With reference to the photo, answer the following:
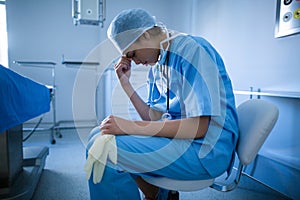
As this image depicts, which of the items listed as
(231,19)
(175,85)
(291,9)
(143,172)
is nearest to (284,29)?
(291,9)

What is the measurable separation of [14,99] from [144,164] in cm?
63

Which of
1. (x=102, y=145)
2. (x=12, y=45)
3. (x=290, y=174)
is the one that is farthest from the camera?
(x=12, y=45)

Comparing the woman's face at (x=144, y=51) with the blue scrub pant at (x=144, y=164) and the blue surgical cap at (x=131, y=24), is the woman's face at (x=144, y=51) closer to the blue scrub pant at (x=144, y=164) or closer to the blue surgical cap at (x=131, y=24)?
the blue surgical cap at (x=131, y=24)

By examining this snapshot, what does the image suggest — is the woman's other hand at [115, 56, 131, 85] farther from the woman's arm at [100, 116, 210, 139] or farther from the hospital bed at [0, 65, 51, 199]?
the hospital bed at [0, 65, 51, 199]

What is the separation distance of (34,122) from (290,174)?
2903 mm

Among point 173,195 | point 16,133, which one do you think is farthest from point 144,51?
point 16,133

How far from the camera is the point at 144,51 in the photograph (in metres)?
0.71

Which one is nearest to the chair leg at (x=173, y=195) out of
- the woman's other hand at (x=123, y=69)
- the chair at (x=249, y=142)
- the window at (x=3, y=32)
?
the chair at (x=249, y=142)

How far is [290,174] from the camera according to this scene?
3.95 feet

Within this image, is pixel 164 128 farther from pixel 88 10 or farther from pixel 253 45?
pixel 88 10

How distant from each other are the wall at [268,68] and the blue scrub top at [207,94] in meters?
0.84

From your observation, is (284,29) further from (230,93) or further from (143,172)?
(143,172)

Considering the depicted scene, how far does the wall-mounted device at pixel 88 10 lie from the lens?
81.4 inches

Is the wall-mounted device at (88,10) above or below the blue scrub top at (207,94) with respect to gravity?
above
